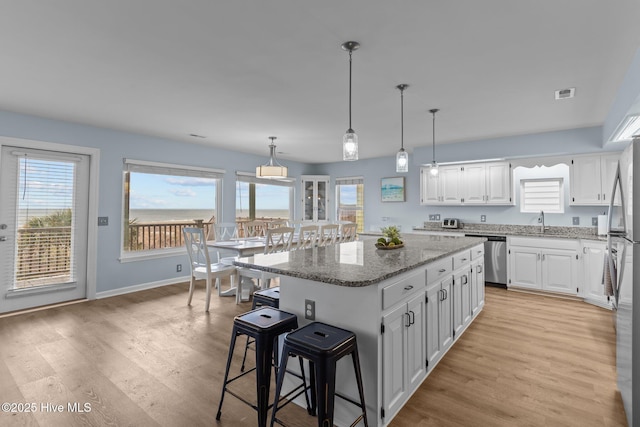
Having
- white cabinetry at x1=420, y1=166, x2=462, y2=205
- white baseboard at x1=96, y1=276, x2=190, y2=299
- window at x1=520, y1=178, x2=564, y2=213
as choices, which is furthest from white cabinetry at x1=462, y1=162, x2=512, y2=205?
white baseboard at x1=96, y1=276, x2=190, y2=299

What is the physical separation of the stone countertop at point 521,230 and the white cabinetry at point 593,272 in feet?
0.38

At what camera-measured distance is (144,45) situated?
2.24 metres

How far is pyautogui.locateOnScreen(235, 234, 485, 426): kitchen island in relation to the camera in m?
1.70

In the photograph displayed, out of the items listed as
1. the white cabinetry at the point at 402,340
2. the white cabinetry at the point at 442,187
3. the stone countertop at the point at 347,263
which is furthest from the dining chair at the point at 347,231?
the white cabinetry at the point at 402,340

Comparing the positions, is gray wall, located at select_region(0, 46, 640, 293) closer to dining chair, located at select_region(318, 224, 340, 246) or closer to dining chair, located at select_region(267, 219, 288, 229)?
dining chair, located at select_region(267, 219, 288, 229)

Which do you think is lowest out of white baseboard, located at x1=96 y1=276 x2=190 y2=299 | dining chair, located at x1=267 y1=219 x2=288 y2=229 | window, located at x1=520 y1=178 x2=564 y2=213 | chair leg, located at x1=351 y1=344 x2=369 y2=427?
white baseboard, located at x1=96 y1=276 x2=190 y2=299

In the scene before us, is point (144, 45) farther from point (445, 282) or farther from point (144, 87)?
point (445, 282)

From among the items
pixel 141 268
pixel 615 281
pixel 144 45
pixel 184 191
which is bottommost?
pixel 141 268

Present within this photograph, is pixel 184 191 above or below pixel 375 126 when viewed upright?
below

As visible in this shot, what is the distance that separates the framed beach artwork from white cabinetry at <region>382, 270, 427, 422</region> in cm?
464

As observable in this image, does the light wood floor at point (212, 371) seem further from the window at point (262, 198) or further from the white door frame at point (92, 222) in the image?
the window at point (262, 198)

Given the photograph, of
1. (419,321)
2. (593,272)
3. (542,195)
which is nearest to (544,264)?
(593,272)

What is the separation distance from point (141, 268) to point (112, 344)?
7.10ft

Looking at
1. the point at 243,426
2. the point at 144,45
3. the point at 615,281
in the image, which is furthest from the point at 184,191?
the point at 615,281
